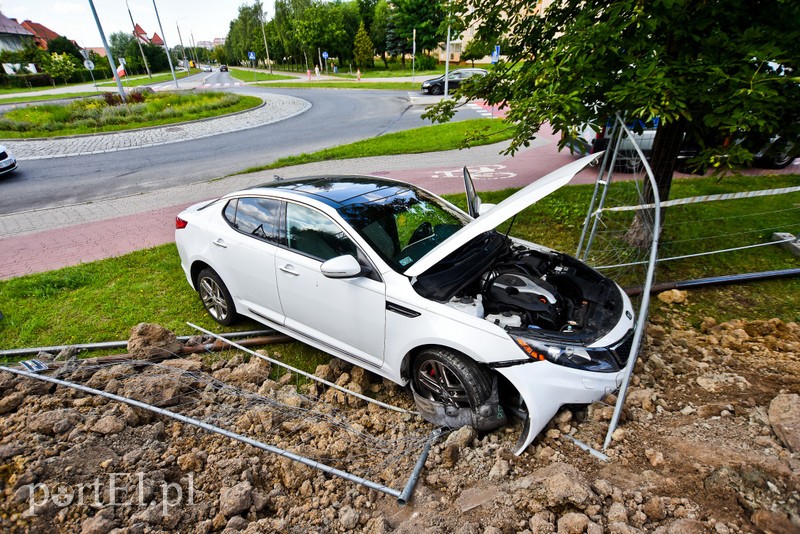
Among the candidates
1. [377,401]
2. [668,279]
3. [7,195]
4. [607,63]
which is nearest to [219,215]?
[377,401]

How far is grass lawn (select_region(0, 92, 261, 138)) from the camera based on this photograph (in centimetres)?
1958

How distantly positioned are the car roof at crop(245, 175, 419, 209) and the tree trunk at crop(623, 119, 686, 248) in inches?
120

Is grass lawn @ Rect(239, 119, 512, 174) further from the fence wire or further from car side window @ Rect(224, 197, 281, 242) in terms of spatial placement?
the fence wire

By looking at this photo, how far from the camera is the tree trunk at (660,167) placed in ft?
17.0

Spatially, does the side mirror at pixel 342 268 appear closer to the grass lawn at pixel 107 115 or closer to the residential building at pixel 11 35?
the grass lawn at pixel 107 115

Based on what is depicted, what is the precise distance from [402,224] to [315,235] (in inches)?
31.8

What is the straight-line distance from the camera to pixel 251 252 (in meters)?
4.29

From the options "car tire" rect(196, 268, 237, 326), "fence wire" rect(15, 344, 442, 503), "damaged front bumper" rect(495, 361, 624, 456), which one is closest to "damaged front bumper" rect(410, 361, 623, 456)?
"damaged front bumper" rect(495, 361, 624, 456)

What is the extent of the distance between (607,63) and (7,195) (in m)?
14.2

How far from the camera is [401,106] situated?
78.0 feet


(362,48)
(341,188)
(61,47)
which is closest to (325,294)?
(341,188)

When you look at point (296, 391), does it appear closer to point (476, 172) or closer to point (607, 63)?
point (607, 63)

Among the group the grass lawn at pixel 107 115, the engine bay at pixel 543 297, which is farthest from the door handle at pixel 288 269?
the grass lawn at pixel 107 115

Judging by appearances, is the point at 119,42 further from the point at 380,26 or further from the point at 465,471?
the point at 465,471
